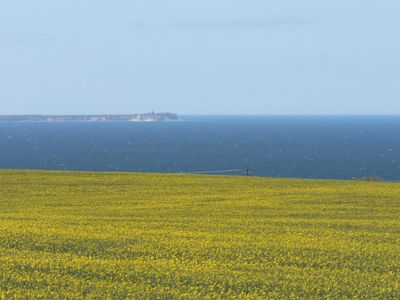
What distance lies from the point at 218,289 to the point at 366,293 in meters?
2.78

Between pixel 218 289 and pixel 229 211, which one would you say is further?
pixel 229 211

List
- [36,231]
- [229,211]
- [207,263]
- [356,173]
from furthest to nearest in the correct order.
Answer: [356,173] → [229,211] → [36,231] → [207,263]

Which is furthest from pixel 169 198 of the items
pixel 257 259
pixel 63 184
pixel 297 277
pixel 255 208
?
pixel 297 277

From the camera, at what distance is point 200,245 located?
17609mm

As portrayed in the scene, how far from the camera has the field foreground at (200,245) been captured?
44.8 feet

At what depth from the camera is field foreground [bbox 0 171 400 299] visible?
13656mm

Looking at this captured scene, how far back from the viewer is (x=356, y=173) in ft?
379

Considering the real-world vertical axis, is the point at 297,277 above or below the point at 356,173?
above

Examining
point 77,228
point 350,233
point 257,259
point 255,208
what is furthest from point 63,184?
Answer: point 257,259

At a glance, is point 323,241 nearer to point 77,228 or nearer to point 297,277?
point 297,277

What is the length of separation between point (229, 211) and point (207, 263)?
420 inches

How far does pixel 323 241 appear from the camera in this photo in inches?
743

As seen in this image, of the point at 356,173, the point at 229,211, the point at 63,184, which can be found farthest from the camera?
the point at 356,173

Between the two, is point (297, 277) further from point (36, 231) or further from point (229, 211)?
point (229, 211)
